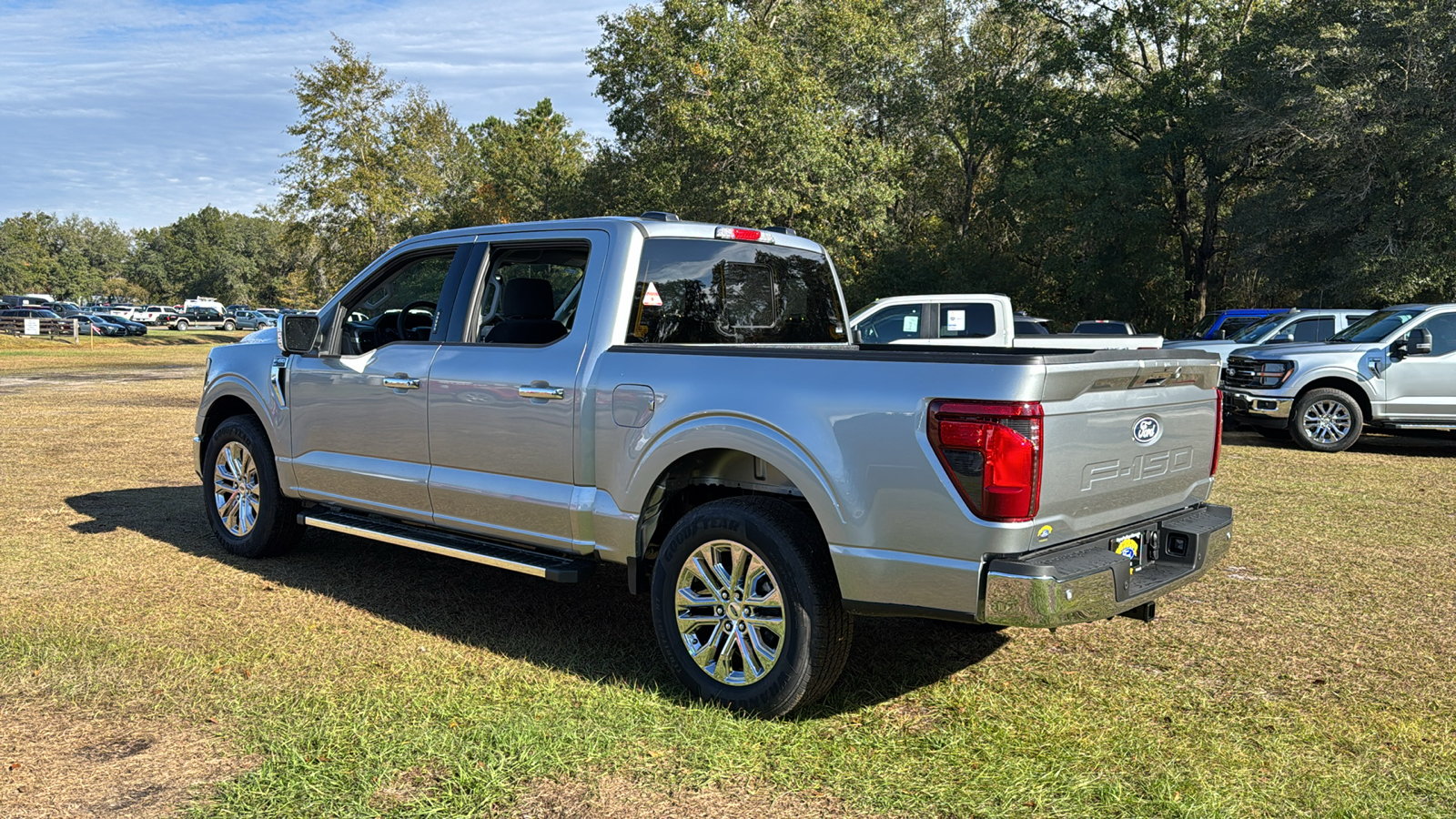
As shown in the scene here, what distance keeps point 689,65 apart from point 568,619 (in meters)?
30.6

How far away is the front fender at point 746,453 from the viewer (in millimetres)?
3900

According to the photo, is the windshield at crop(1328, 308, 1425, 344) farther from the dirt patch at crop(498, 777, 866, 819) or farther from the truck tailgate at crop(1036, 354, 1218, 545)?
the dirt patch at crop(498, 777, 866, 819)

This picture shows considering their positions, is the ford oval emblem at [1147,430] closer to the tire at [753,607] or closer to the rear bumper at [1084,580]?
the rear bumper at [1084,580]

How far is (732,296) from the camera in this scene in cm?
529

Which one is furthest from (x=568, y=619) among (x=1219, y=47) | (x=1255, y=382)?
(x=1219, y=47)

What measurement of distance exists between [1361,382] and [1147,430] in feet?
32.9

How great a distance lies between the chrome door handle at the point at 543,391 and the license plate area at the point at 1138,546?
7.70ft

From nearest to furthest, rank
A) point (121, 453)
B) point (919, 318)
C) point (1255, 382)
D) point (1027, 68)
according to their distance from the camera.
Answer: point (121, 453), point (1255, 382), point (919, 318), point (1027, 68)

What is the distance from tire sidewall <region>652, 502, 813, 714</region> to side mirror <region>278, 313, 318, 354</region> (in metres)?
2.78

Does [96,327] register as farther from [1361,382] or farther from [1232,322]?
[1361,382]

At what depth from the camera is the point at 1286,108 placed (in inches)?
1046

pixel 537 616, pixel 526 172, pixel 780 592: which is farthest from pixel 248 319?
pixel 780 592

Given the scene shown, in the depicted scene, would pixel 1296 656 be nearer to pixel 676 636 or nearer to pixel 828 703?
pixel 828 703

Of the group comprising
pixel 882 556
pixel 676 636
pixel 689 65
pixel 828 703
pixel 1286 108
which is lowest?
pixel 828 703
